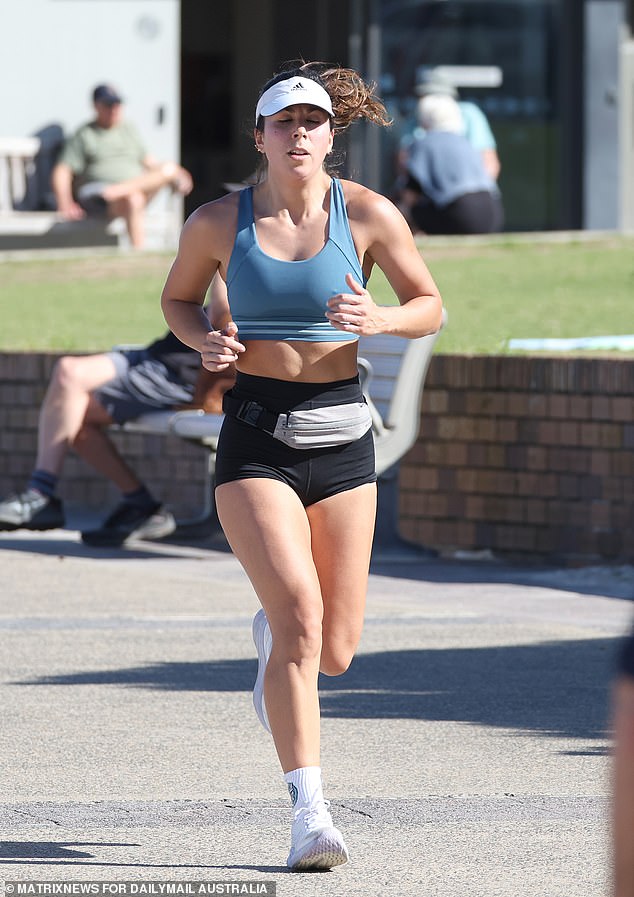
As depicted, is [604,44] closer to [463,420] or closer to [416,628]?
[463,420]

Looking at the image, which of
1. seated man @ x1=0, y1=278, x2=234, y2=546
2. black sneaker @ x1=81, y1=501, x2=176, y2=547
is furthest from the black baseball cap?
black sneaker @ x1=81, y1=501, x2=176, y2=547

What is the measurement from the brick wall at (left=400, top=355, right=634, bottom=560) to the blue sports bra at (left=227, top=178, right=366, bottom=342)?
4.45 m

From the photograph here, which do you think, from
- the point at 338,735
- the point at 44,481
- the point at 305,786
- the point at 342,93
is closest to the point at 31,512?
the point at 44,481

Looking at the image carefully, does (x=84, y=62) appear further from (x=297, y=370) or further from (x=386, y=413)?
(x=297, y=370)

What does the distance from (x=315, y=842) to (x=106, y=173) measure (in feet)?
45.4

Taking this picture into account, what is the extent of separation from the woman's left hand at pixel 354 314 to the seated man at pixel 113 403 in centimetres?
494

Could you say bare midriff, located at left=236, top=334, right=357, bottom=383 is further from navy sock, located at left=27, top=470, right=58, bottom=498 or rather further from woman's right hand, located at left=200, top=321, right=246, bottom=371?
navy sock, located at left=27, top=470, right=58, bottom=498

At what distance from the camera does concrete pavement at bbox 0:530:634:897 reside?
4.59 meters

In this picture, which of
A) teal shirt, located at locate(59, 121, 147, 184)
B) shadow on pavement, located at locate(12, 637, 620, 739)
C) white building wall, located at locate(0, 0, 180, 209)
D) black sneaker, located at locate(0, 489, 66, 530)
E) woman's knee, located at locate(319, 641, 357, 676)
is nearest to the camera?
woman's knee, located at locate(319, 641, 357, 676)

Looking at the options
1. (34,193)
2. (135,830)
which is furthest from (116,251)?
(135,830)

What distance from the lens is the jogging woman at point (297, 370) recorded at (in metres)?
4.64

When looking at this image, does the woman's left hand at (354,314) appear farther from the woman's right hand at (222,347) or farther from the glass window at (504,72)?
the glass window at (504,72)

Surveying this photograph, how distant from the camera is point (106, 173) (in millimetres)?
17766

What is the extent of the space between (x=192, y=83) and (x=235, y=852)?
69.3 ft
